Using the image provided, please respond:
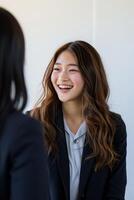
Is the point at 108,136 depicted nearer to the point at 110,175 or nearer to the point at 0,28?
the point at 110,175

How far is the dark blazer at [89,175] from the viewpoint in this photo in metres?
1.59

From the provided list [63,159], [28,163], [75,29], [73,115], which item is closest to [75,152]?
[63,159]

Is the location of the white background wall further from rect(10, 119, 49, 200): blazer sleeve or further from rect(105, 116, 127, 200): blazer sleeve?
rect(10, 119, 49, 200): blazer sleeve

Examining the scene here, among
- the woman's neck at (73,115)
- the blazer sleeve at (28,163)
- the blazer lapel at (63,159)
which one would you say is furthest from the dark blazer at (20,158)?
the woman's neck at (73,115)

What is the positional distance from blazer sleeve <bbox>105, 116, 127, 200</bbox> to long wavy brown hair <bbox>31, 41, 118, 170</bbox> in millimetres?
36

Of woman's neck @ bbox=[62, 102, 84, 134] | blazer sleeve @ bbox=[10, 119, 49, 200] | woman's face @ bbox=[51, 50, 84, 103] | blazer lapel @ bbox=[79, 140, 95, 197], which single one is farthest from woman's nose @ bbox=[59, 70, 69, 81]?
blazer sleeve @ bbox=[10, 119, 49, 200]

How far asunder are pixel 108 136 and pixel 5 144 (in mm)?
989

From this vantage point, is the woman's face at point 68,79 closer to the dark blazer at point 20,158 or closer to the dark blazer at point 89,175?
the dark blazer at point 89,175

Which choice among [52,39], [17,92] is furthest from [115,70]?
[17,92]

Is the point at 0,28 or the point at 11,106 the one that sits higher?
the point at 0,28

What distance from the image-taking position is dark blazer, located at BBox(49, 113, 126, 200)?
159 cm

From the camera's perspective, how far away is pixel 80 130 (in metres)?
1.68

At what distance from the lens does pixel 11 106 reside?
787mm

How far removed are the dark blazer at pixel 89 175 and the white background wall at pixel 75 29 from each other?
1.46 ft
